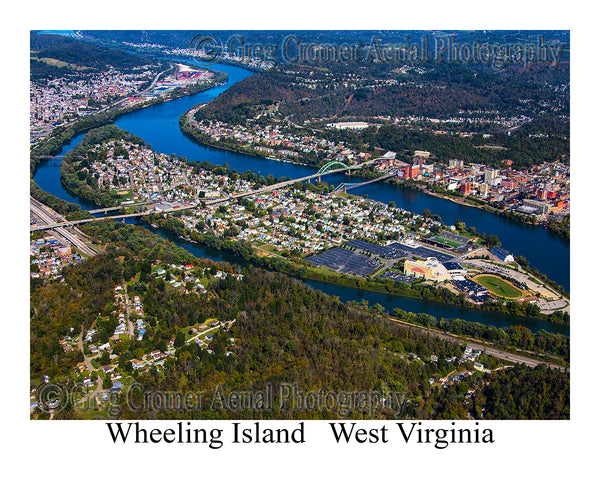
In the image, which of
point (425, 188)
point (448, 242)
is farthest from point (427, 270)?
point (425, 188)

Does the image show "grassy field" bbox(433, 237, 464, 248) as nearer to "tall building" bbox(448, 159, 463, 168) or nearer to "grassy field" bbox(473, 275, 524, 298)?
"grassy field" bbox(473, 275, 524, 298)

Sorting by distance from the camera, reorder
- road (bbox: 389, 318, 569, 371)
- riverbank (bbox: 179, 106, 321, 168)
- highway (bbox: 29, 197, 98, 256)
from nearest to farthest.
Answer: road (bbox: 389, 318, 569, 371), highway (bbox: 29, 197, 98, 256), riverbank (bbox: 179, 106, 321, 168)

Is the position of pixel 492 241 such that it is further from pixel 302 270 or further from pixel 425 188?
pixel 425 188

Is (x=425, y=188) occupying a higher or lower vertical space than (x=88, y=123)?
lower

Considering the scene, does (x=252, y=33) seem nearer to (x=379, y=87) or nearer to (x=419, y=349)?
(x=379, y=87)

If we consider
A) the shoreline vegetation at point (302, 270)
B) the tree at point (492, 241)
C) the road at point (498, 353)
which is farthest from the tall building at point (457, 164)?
the road at point (498, 353)

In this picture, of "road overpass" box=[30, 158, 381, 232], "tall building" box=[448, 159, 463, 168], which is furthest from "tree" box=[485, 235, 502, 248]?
"tall building" box=[448, 159, 463, 168]

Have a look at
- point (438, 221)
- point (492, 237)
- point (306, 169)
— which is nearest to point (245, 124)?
point (306, 169)
